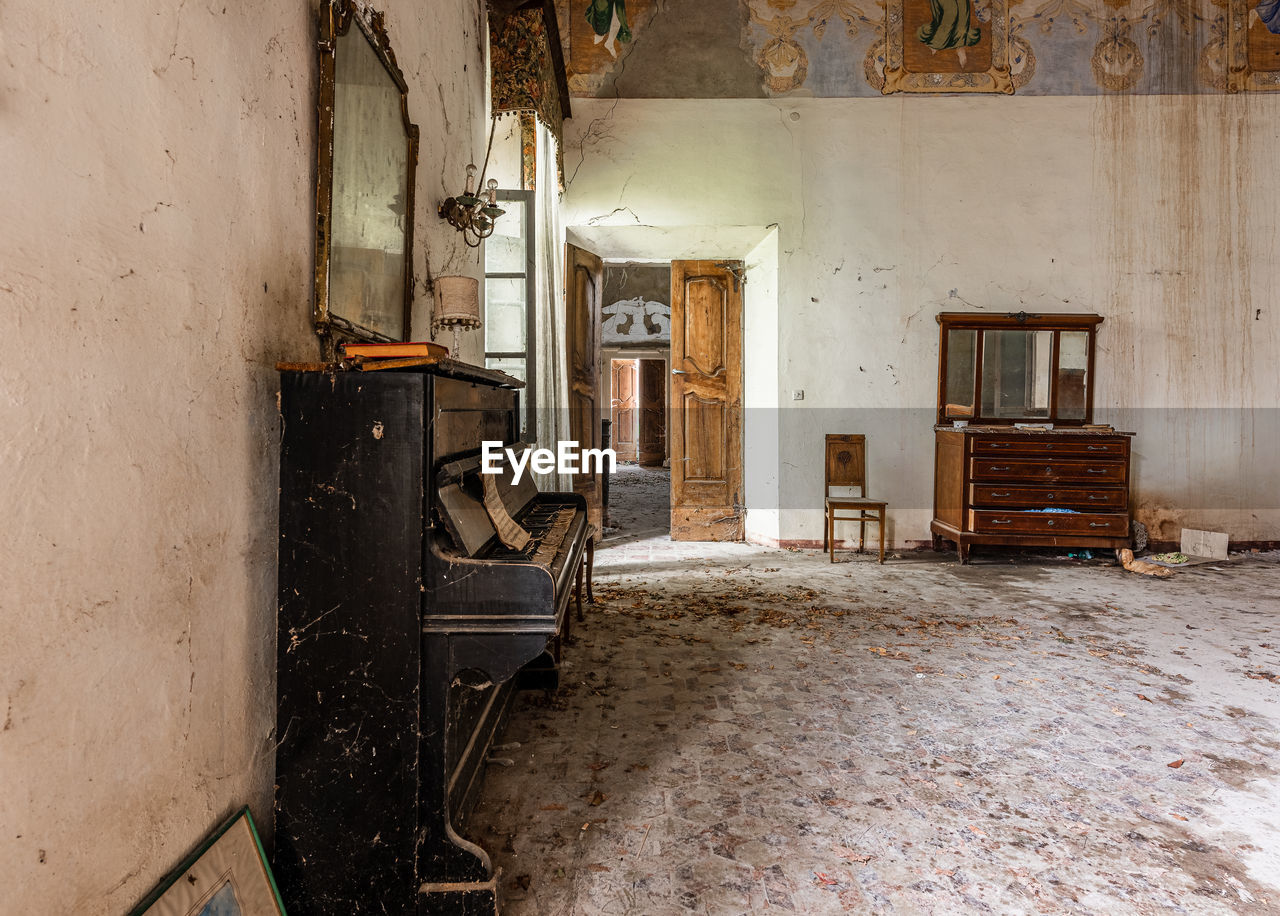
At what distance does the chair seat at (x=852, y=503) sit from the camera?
5734 mm

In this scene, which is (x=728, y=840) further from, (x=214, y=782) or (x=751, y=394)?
(x=751, y=394)

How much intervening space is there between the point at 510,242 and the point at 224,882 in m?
4.16

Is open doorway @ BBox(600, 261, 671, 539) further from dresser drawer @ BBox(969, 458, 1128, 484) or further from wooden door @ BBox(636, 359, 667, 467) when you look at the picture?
dresser drawer @ BBox(969, 458, 1128, 484)

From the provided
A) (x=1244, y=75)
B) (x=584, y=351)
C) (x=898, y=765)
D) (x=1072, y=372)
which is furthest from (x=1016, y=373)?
(x=898, y=765)

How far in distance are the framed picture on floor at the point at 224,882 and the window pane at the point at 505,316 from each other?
3744 mm

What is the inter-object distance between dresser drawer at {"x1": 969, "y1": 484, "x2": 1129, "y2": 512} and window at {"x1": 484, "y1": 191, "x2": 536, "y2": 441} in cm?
361

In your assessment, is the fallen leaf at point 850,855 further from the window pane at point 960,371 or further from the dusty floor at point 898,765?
the window pane at point 960,371

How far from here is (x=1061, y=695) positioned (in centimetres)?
296

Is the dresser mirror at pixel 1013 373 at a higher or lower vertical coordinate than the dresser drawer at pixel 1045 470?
higher

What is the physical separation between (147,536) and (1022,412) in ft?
21.8

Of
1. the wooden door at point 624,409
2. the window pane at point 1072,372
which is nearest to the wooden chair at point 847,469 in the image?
the window pane at point 1072,372

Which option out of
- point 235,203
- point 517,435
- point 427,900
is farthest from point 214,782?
point 517,435

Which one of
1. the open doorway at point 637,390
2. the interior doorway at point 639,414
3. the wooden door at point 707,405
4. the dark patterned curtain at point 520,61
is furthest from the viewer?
the interior doorway at point 639,414

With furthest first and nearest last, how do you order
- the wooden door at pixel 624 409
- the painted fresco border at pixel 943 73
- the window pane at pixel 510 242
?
the wooden door at pixel 624 409
the painted fresco border at pixel 943 73
the window pane at pixel 510 242
